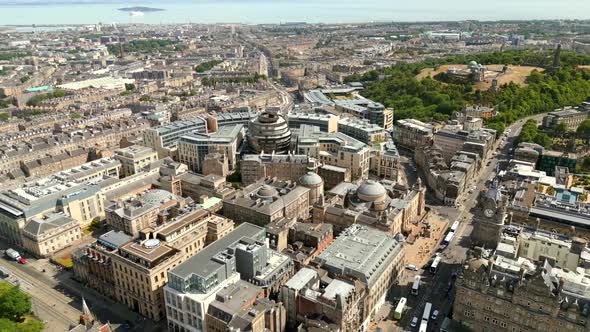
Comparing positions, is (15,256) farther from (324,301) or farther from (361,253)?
(361,253)

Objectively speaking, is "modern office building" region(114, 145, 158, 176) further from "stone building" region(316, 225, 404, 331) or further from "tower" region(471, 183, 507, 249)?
"tower" region(471, 183, 507, 249)

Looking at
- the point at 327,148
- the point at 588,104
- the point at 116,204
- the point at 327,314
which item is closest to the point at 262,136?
the point at 327,148

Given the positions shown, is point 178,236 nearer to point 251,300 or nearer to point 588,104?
point 251,300

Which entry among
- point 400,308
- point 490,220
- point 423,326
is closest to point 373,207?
point 490,220

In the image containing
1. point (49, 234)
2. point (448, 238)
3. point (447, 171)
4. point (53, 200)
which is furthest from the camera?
point (447, 171)

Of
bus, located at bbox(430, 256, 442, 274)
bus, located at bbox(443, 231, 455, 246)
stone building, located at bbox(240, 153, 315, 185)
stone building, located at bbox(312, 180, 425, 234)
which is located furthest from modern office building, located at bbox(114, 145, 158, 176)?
bus, located at bbox(443, 231, 455, 246)

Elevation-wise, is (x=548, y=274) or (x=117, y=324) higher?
(x=548, y=274)
